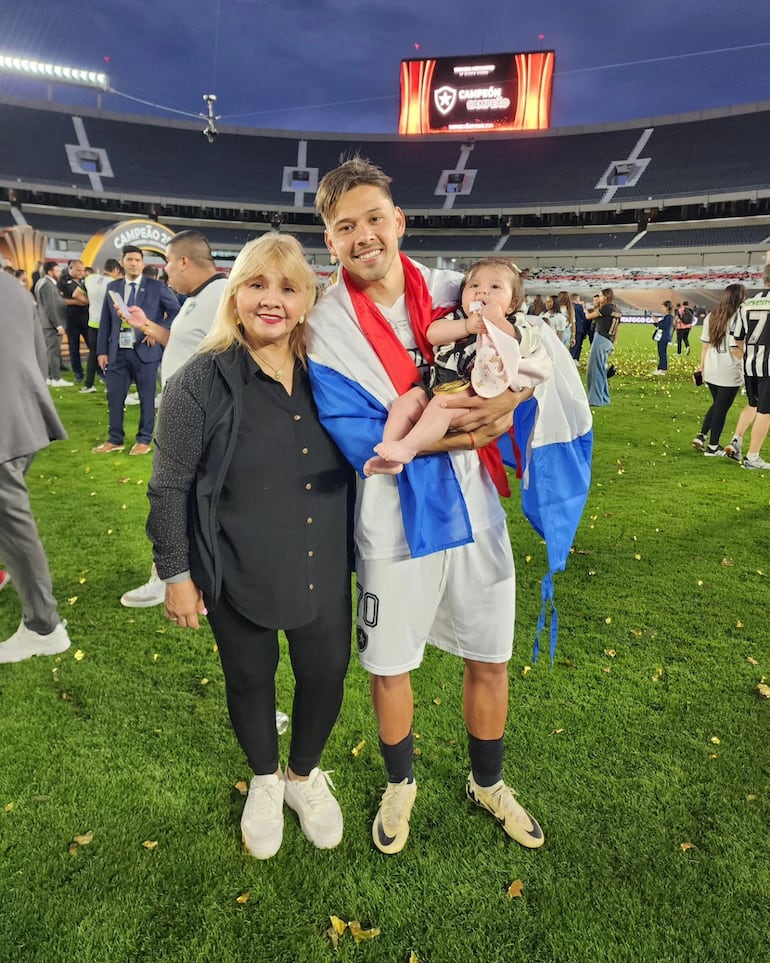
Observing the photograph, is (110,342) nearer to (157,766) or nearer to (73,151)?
(157,766)

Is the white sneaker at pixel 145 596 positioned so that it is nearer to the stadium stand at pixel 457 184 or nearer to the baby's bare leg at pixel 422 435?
the baby's bare leg at pixel 422 435

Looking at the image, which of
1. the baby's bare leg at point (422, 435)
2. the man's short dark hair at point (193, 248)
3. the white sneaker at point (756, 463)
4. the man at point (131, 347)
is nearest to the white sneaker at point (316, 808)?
the baby's bare leg at point (422, 435)

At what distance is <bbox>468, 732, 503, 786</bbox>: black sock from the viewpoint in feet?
7.29

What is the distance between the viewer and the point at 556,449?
6.56 ft

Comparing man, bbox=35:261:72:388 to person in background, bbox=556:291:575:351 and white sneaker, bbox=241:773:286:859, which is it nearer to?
person in background, bbox=556:291:575:351

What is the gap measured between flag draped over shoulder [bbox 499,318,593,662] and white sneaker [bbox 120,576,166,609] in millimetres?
2723

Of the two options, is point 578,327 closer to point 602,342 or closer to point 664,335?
point 664,335

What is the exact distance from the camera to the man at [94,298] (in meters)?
8.88

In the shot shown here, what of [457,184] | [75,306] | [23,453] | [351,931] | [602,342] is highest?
[457,184]

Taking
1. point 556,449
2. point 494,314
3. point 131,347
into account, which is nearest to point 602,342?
point 131,347

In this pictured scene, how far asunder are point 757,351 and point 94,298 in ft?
31.2

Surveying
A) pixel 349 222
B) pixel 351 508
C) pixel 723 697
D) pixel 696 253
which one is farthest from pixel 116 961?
pixel 696 253

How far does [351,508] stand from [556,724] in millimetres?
1629

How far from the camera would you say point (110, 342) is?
6.93 metres
